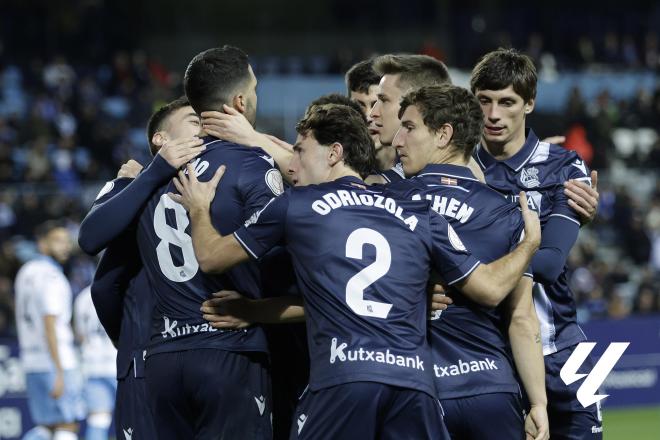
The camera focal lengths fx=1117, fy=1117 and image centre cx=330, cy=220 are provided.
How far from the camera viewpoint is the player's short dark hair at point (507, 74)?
19.3ft

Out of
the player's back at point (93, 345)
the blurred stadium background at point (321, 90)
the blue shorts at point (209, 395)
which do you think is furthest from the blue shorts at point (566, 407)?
the blurred stadium background at point (321, 90)

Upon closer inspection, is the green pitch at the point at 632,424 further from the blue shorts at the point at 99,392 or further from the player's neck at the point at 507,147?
the player's neck at the point at 507,147

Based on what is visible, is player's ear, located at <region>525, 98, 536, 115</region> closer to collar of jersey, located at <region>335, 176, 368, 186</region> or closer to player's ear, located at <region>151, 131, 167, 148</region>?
collar of jersey, located at <region>335, 176, 368, 186</region>

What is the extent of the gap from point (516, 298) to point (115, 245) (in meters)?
2.09

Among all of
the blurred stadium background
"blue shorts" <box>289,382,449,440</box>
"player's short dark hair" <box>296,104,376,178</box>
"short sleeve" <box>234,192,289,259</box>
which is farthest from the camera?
the blurred stadium background

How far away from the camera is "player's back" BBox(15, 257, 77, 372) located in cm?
1097

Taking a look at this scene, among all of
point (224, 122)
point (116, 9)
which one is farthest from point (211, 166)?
point (116, 9)

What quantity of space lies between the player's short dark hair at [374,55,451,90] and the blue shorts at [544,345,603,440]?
5.27ft

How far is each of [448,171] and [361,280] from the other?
81 cm

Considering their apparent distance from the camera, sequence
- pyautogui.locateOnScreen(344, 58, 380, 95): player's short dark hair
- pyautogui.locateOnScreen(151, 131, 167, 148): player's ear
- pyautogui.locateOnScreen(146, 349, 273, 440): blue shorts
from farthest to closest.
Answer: pyautogui.locateOnScreen(344, 58, 380, 95): player's short dark hair
pyautogui.locateOnScreen(151, 131, 167, 148): player's ear
pyautogui.locateOnScreen(146, 349, 273, 440): blue shorts

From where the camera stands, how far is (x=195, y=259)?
521 cm

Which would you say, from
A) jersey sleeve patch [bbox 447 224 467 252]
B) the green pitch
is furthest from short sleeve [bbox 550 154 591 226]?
the green pitch

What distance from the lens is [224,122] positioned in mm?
5320

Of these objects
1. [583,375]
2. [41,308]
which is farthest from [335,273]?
[41,308]
